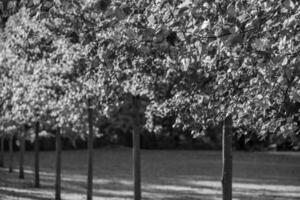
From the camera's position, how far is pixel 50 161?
32.3m

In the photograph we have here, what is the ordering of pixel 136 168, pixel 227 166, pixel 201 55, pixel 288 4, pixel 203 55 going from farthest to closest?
1. pixel 136 168
2. pixel 227 166
3. pixel 203 55
4. pixel 201 55
5. pixel 288 4

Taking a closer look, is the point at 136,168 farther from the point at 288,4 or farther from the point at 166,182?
the point at 166,182

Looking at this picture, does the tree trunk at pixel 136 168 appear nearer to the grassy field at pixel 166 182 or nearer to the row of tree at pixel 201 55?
the row of tree at pixel 201 55

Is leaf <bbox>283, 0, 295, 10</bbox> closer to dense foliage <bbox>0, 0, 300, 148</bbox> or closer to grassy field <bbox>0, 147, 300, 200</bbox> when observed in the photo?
dense foliage <bbox>0, 0, 300, 148</bbox>

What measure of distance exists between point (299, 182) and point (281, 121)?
1693cm

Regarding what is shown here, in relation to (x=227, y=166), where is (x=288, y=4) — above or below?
above

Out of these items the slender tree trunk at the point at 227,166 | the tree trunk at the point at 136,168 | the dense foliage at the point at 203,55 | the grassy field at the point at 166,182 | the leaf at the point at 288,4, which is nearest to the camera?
the leaf at the point at 288,4

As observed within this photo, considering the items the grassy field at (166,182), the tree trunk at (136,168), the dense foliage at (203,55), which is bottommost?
the grassy field at (166,182)

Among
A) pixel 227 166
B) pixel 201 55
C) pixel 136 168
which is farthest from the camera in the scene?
pixel 136 168

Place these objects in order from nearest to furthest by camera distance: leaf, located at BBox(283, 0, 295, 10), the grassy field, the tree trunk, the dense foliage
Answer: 1. leaf, located at BBox(283, 0, 295, 10)
2. the dense foliage
3. the tree trunk
4. the grassy field

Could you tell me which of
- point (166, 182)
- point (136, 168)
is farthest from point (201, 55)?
point (166, 182)

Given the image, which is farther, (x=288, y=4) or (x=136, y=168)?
(x=136, y=168)

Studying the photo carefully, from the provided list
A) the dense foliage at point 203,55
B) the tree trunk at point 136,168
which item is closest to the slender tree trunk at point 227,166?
the dense foliage at point 203,55

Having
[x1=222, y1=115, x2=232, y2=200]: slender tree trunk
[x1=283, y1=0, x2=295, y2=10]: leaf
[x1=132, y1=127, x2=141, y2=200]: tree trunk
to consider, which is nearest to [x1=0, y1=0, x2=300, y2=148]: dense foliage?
[x1=283, y1=0, x2=295, y2=10]: leaf
